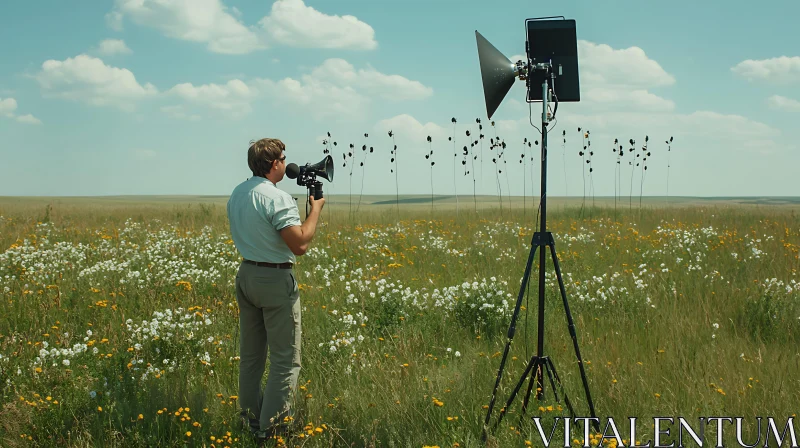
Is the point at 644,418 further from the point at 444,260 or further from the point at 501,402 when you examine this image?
the point at 444,260

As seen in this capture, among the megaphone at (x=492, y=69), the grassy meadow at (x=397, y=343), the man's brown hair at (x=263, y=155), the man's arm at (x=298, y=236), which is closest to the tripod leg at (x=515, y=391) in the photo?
the grassy meadow at (x=397, y=343)

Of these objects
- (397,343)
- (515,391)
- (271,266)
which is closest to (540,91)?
(515,391)

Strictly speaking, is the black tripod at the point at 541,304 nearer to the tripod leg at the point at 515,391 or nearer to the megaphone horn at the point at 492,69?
the tripod leg at the point at 515,391

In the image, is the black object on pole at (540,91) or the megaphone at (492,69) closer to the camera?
the black object on pole at (540,91)

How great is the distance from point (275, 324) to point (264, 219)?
2.62 ft

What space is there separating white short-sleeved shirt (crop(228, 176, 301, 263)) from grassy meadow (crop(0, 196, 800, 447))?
1.28 m

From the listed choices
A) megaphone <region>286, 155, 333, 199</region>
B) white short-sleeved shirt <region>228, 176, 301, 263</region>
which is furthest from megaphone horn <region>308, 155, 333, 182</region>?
white short-sleeved shirt <region>228, 176, 301, 263</region>

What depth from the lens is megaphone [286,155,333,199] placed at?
Answer: 428cm

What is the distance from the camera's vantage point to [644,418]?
4.00m

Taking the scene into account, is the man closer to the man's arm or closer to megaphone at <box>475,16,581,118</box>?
the man's arm

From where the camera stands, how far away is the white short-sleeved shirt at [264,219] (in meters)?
3.88

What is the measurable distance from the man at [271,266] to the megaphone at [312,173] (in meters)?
0.08

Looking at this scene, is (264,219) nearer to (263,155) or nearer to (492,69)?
(263,155)

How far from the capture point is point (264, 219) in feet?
12.9
